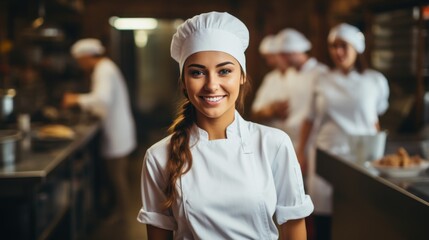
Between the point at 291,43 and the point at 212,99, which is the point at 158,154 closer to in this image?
the point at 212,99

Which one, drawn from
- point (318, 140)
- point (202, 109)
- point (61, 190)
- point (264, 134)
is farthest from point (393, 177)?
point (61, 190)

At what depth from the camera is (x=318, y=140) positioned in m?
3.72

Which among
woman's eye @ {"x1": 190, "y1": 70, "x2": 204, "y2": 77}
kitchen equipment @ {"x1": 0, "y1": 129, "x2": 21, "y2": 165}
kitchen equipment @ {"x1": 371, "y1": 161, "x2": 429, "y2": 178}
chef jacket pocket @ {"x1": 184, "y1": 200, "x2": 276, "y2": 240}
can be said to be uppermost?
woman's eye @ {"x1": 190, "y1": 70, "x2": 204, "y2": 77}

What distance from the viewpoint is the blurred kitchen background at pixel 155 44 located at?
14.4 feet

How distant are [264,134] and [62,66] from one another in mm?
6560

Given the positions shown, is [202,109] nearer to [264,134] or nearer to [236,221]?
[264,134]

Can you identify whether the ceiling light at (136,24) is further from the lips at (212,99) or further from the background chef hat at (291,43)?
the lips at (212,99)

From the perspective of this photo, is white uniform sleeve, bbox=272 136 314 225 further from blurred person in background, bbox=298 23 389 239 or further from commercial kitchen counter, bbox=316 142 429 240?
blurred person in background, bbox=298 23 389 239

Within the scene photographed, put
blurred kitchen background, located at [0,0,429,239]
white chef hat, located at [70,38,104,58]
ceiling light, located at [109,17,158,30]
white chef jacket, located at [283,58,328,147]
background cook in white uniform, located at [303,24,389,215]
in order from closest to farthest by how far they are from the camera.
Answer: background cook in white uniform, located at [303,24,389,215] → blurred kitchen background, located at [0,0,429,239] → white chef jacket, located at [283,58,328,147] → white chef hat, located at [70,38,104,58] → ceiling light, located at [109,17,158,30]

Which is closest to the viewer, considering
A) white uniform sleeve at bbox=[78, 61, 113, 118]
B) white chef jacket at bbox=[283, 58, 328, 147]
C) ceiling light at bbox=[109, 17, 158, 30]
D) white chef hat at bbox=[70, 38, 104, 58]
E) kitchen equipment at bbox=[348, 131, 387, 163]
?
kitchen equipment at bbox=[348, 131, 387, 163]

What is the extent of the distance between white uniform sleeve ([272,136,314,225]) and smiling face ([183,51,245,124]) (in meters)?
0.21

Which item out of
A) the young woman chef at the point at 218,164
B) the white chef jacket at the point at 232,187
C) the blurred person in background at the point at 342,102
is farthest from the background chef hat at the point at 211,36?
the blurred person in background at the point at 342,102

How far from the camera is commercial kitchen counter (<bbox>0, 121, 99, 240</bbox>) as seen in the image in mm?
2951

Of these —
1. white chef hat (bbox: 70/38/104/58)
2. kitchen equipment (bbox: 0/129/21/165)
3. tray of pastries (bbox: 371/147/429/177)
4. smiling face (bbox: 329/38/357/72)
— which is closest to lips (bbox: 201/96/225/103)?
tray of pastries (bbox: 371/147/429/177)
